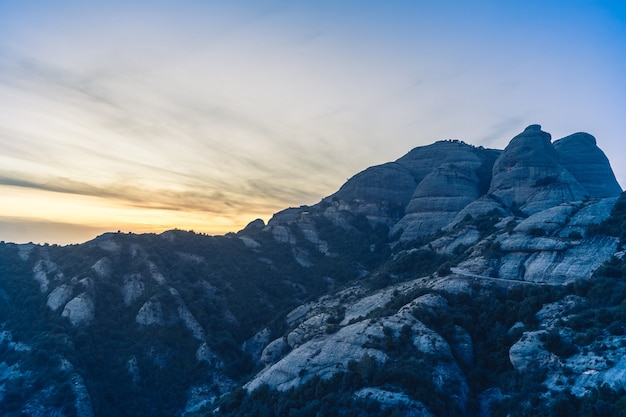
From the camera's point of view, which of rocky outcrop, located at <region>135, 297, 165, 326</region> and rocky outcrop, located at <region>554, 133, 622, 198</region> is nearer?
rocky outcrop, located at <region>135, 297, 165, 326</region>

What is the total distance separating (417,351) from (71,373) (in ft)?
159

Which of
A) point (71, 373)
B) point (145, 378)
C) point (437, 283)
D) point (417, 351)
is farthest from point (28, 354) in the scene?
point (437, 283)

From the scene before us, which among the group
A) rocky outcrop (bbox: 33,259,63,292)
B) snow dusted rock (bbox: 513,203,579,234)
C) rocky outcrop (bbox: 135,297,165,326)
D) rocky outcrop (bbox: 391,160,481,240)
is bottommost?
rocky outcrop (bbox: 135,297,165,326)

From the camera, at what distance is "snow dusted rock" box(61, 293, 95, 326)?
71.0m

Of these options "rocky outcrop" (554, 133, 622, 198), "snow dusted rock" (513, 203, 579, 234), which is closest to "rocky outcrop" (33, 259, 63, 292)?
"snow dusted rock" (513, 203, 579, 234)

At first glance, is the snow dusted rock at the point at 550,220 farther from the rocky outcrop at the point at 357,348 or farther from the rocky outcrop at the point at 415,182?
the rocky outcrop at the point at 415,182

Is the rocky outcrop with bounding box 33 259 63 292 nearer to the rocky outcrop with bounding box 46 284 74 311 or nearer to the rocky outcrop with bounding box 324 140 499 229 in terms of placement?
the rocky outcrop with bounding box 46 284 74 311

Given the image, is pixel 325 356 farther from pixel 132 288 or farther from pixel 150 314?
pixel 132 288

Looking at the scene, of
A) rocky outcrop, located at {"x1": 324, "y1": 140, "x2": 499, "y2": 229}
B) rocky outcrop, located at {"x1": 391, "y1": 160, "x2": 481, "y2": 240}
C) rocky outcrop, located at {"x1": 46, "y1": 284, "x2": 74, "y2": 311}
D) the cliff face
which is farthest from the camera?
rocky outcrop, located at {"x1": 324, "y1": 140, "x2": 499, "y2": 229}

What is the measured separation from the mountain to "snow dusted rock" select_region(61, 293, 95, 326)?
8.6 inches

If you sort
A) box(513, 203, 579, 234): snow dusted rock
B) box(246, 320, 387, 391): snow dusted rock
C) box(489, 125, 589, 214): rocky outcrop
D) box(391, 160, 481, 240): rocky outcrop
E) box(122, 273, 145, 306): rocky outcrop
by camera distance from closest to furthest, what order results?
box(246, 320, 387, 391): snow dusted rock, box(513, 203, 579, 234): snow dusted rock, box(122, 273, 145, 306): rocky outcrop, box(489, 125, 589, 214): rocky outcrop, box(391, 160, 481, 240): rocky outcrop

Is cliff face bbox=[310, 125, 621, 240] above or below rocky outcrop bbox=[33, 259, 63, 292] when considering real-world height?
above

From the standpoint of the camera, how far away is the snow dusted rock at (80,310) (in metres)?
71.0

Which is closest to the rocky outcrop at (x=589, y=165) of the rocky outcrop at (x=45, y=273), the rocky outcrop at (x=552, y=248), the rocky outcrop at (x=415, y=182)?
the rocky outcrop at (x=415, y=182)
